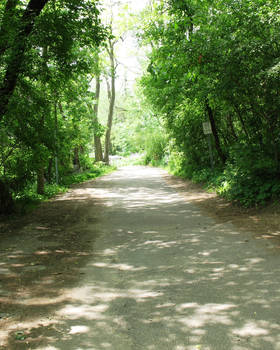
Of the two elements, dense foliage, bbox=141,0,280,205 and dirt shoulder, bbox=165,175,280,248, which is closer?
dirt shoulder, bbox=165,175,280,248

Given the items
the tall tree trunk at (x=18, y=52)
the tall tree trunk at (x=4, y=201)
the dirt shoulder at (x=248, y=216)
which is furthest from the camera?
the tall tree trunk at (x=4, y=201)

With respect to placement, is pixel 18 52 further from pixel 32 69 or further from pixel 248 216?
pixel 248 216

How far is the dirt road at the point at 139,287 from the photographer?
11.8 feet

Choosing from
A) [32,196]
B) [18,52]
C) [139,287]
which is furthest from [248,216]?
[32,196]

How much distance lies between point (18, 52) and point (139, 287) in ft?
20.7

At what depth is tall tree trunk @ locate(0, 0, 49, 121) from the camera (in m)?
8.35

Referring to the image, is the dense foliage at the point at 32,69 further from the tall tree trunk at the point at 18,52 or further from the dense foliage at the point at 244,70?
the dense foliage at the point at 244,70

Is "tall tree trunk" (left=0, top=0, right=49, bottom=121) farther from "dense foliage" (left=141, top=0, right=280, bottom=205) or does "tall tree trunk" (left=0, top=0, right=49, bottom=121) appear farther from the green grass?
the green grass

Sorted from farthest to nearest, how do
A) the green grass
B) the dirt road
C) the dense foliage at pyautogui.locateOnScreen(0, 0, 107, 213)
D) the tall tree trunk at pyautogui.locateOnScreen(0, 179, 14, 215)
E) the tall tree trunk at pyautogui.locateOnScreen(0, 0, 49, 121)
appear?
the green grass → the tall tree trunk at pyautogui.locateOnScreen(0, 179, 14, 215) → the dense foliage at pyautogui.locateOnScreen(0, 0, 107, 213) → the tall tree trunk at pyautogui.locateOnScreen(0, 0, 49, 121) → the dirt road

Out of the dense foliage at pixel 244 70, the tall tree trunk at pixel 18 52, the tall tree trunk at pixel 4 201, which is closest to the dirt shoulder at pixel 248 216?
the dense foliage at pixel 244 70

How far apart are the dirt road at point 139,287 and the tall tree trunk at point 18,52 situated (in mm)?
3478

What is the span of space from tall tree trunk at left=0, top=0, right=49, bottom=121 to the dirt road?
3.48m

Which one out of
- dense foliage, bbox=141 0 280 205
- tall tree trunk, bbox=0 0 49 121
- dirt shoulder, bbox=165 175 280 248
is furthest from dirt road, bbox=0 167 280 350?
tall tree trunk, bbox=0 0 49 121

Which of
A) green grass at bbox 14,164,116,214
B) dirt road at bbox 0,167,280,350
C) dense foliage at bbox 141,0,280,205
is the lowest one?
dirt road at bbox 0,167,280,350
